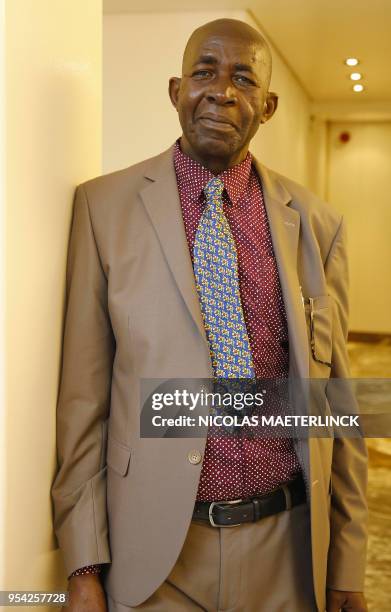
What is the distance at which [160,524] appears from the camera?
4.58 feet

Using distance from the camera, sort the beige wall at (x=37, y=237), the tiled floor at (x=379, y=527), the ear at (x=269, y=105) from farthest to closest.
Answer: the tiled floor at (x=379, y=527) → the ear at (x=269, y=105) → the beige wall at (x=37, y=237)

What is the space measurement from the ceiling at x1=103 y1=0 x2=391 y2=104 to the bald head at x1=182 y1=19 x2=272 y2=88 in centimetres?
360

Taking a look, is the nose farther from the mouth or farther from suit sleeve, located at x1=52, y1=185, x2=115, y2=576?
suit sleeve, located at x1=52, y1=185, x2=115, y2=576

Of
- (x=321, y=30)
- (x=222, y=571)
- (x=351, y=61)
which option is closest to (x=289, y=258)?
(x=222, y=571)

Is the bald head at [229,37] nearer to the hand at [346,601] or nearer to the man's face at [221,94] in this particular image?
the man's face at [221,94]

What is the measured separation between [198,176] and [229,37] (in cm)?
27

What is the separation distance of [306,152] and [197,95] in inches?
302

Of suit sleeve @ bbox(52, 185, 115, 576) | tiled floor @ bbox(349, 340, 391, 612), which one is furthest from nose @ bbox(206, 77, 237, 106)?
tiled floor @ bbox(349, 340, 391, 612)

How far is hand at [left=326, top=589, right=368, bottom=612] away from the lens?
159 centimetres

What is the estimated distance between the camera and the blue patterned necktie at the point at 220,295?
55.8 inches

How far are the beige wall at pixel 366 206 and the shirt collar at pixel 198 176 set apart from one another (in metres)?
8.55

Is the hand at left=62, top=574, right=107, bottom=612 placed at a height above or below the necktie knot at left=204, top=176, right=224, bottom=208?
below

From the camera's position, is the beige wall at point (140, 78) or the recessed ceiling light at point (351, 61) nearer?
the beige wall at point (140, 78)

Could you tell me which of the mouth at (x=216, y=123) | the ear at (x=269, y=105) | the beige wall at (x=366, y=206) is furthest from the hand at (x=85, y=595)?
the beige wall at (x=366, y=206)
